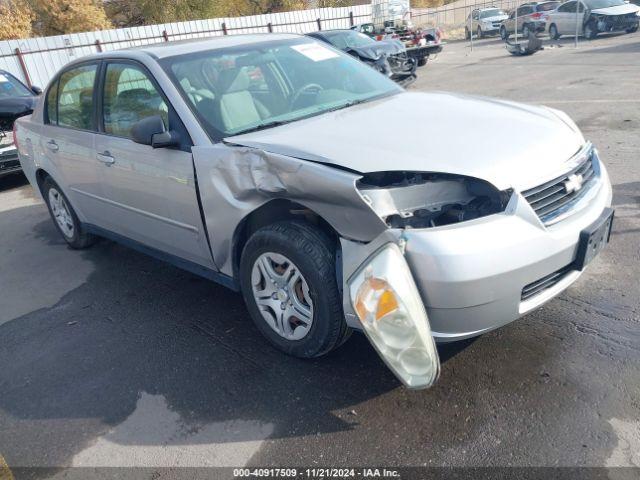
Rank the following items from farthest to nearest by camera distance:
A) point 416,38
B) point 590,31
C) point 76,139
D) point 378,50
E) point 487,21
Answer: point 487,21
point 590,31
point 416,38
point 378,50
point 76,139

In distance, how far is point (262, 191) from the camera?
119 inches

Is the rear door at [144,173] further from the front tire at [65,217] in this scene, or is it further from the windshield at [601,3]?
the windshield at [601,3]

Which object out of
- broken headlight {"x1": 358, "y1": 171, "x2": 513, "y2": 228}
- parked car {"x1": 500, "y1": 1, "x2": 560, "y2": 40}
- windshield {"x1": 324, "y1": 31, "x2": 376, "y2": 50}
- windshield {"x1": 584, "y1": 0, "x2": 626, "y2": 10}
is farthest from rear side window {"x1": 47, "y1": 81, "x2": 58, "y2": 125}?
parked car {"x1": 500, "y1": 1, "x2": 560, "y2": 40}

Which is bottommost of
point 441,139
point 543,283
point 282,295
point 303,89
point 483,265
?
point 282,295

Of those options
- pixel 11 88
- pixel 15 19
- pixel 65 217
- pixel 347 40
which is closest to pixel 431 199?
pixel 65 217

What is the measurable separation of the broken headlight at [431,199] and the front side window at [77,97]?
105 inches

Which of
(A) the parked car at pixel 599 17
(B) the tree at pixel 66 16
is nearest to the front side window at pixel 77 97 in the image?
(A) the parked car at pixel 599 17

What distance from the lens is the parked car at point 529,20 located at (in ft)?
78.6

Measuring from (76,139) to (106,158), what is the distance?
566mm

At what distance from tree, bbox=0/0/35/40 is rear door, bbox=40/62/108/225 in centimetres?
2534

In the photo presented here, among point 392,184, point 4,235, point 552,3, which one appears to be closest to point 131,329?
point 392,184

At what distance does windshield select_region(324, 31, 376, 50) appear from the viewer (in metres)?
14.5

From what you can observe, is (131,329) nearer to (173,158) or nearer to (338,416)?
(173,158)

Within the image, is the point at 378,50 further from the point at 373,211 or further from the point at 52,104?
the point at 373,211
